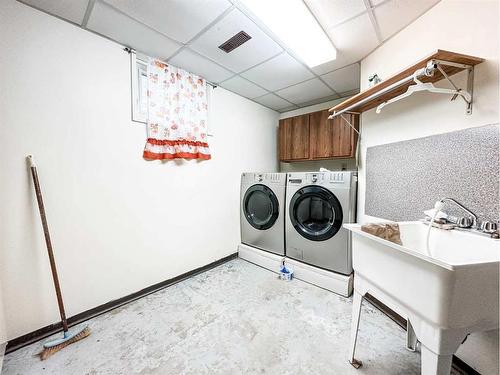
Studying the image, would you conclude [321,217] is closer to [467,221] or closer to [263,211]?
[263,211]

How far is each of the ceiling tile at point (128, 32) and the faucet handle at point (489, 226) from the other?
103 inches

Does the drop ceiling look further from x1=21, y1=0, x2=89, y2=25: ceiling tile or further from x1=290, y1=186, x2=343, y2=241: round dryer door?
x1=290, y1=186, x2=343, y2=241: round dryer door

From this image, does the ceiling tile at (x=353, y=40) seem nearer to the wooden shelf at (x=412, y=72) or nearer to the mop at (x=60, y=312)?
the wooden shelf at (x=412, y=72)

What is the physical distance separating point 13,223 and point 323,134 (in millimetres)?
3279

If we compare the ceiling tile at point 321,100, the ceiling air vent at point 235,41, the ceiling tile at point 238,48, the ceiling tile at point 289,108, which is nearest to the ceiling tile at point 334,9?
the ceiling tile at point 238,48

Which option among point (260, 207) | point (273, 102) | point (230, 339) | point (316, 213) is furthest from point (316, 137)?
point (230, 339)

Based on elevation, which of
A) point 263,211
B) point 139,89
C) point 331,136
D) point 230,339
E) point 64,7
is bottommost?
point 230,339

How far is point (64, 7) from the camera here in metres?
1.42

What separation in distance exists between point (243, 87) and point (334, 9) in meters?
1.48

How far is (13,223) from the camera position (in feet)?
4.58

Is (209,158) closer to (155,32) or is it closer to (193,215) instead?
(193,215)

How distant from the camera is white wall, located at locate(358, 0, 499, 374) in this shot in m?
1.12

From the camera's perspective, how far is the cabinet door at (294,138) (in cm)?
310

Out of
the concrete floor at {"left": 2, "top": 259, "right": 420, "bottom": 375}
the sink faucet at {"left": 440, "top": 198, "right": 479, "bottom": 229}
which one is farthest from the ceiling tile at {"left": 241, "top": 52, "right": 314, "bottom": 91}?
the concrete floor at {"left": 2, "top": 259, "right": 420, "bottom": 375}
